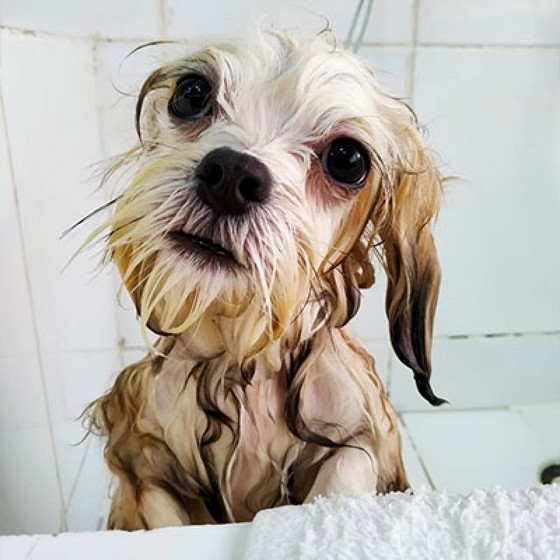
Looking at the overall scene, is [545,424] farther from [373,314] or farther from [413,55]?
[413,55]

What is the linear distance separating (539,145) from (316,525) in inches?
28.3

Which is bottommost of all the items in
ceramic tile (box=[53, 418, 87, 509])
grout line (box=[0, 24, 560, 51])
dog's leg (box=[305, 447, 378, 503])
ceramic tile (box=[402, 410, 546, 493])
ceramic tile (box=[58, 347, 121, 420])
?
ceramic tile (box=[402, 410, 546, 493])

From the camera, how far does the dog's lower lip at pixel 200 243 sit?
2.33 feet

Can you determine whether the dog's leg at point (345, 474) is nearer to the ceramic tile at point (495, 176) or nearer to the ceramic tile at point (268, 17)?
the ceramic tile at point (495, 176)

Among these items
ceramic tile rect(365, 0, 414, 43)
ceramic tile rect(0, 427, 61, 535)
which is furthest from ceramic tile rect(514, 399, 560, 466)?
ceramic tile rect(0, 427, 61, 535)

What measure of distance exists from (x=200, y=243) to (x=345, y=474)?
292mm

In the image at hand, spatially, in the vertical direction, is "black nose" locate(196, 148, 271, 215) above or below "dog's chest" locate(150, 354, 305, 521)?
above

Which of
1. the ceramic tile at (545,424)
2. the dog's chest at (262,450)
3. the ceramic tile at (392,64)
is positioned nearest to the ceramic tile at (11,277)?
the dog's chest at (262,450)

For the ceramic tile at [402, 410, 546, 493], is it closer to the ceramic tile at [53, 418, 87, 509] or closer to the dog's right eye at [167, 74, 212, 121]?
the ceramic tile at [53, 418, 87, 509]

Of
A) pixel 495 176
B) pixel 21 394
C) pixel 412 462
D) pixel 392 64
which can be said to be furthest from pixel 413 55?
pixel 21 394

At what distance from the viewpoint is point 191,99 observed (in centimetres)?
82

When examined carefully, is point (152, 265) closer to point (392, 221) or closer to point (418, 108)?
point (392, 221)

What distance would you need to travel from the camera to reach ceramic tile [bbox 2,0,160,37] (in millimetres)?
912

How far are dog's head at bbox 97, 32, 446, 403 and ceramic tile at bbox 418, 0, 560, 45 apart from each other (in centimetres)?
30
